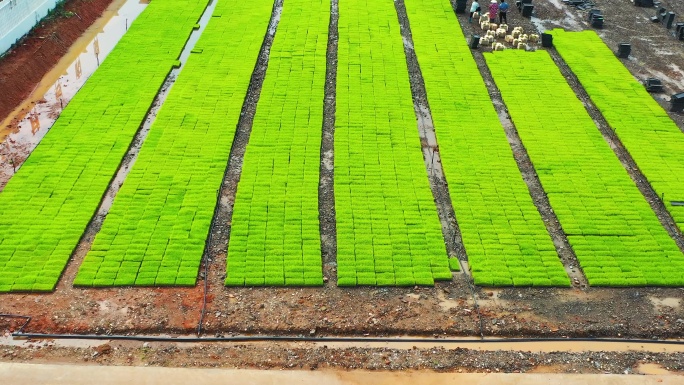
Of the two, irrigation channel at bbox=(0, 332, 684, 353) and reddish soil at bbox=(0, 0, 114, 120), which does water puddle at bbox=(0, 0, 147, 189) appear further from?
irrigation channel at bbox=(0, 332, 684, 353)

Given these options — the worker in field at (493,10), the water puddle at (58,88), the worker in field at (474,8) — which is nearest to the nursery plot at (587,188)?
the worker in field at (493,10)

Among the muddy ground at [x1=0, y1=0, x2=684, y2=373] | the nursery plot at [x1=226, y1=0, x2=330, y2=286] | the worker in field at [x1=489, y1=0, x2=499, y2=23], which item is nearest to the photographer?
the muddy ground at [x1=0, y1=0, x2=684, y2=373]

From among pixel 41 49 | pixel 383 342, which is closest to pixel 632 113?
pixel 383 342

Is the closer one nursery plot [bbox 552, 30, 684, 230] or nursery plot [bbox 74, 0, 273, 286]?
nursery plot [bbox 74, 0, 273, 286]

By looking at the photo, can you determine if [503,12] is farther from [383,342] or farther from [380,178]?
[383,342]

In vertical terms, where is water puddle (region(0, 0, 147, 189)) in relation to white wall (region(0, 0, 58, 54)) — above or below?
below

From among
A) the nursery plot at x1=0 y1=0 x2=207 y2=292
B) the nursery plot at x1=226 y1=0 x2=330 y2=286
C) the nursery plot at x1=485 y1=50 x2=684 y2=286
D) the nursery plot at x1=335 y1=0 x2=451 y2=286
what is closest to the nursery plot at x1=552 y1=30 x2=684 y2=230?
the nursery plot at x1=485 y1=50 x2=684 y2=286

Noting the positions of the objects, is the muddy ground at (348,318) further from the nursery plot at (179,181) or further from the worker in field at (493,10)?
the worker in field at (493,10)
